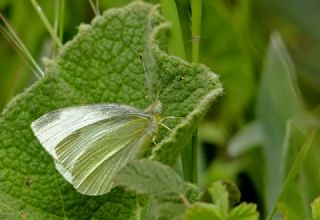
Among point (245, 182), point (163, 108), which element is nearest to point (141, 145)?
point (163, 108)

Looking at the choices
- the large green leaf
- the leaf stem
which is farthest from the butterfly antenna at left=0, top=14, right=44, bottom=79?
the leaf stem

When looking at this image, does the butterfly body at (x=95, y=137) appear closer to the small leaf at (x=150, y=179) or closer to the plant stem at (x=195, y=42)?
the plant stem at (x=195, y=42)

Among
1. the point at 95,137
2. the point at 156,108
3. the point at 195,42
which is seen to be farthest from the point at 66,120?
the point at 195,42

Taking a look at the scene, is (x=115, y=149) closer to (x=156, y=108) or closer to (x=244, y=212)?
(x=156, y=108)

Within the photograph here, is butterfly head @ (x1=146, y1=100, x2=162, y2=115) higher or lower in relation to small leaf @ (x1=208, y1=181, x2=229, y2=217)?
lower

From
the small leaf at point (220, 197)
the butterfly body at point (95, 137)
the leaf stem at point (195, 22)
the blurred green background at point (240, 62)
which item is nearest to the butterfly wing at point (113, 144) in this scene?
the butterfly body at point (95, 137)

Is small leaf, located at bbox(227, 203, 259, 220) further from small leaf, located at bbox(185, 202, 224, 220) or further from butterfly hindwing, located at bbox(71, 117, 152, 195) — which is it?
butterfly hindwing, located at bbox(71, 117, 152, 195)

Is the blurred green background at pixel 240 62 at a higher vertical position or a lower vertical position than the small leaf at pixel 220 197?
lower
